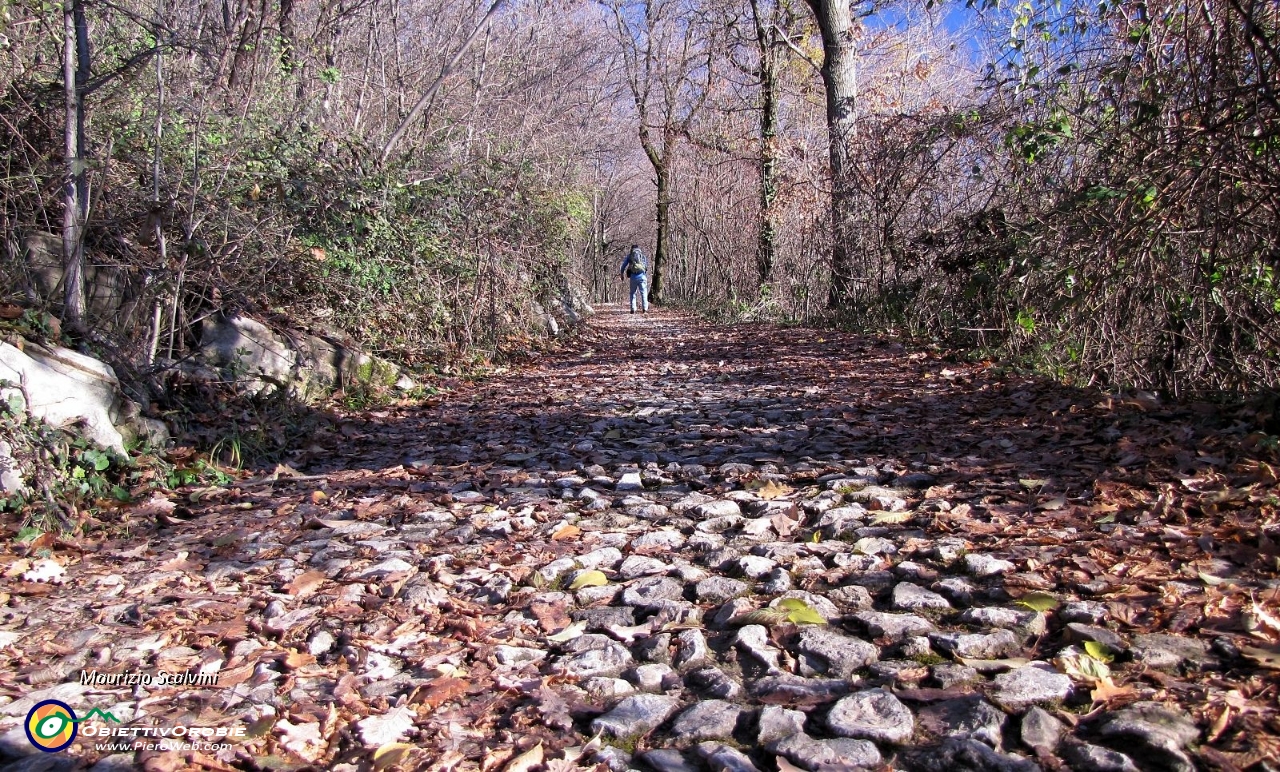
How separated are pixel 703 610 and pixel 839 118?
38.0ft

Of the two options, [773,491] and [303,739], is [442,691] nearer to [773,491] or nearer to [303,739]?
[303,739]

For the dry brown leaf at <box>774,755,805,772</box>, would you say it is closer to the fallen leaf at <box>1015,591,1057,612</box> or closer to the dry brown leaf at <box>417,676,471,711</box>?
the dry brown leaf at <box>417,676,471,711</box>

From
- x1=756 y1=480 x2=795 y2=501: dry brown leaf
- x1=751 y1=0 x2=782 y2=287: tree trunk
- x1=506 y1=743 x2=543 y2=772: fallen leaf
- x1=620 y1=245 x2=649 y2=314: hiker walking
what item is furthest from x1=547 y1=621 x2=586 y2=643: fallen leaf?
x1=620 y1=245 x2=649 y2=314: hiker walking

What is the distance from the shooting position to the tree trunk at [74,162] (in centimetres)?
508

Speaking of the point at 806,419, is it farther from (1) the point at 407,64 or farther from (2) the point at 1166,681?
(1) the point at 407,64

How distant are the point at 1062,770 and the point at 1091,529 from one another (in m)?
1.83

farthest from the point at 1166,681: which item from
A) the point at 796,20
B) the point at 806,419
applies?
the point at 796,20

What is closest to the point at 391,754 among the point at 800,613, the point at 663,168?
the point at 800,613

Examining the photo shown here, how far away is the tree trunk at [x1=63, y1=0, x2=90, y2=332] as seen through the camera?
Result: 5.08 meters

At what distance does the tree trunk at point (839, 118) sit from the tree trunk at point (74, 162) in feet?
32.5

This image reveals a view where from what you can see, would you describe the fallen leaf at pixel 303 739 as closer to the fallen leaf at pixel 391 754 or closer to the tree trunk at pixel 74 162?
the fallen leaf at pixel 391 754

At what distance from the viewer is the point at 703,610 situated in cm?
295

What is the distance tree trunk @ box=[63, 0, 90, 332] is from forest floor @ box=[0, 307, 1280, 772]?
1784mm

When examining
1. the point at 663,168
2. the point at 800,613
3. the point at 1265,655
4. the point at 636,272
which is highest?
the point at 663,168
